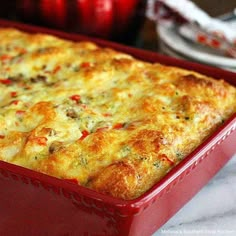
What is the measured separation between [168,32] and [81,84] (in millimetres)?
623

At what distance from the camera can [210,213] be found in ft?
5.00

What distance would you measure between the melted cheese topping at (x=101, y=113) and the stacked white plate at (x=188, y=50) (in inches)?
11.7

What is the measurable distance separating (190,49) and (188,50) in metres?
0.03

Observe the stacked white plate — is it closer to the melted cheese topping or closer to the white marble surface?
the melted cheese topping

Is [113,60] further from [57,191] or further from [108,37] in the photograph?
[57,191]

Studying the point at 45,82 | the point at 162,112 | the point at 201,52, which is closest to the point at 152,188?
the point at 162,112

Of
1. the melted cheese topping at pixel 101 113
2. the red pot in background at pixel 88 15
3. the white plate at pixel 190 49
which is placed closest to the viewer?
the melted cheese topping at pixel 101 113

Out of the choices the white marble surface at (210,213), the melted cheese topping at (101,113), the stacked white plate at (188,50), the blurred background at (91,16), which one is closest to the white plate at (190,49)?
the stacked white plate at (188,50)

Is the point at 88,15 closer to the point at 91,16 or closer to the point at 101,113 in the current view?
the point at 91,16

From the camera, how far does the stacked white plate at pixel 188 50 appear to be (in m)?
2.04

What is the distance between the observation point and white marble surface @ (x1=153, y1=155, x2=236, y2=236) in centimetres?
146

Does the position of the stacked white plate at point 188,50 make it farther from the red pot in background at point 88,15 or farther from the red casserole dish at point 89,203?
the red casserole dish at point 89,203

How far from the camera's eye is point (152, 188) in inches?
49.2

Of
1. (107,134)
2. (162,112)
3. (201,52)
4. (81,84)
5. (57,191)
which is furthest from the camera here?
(201,52)
